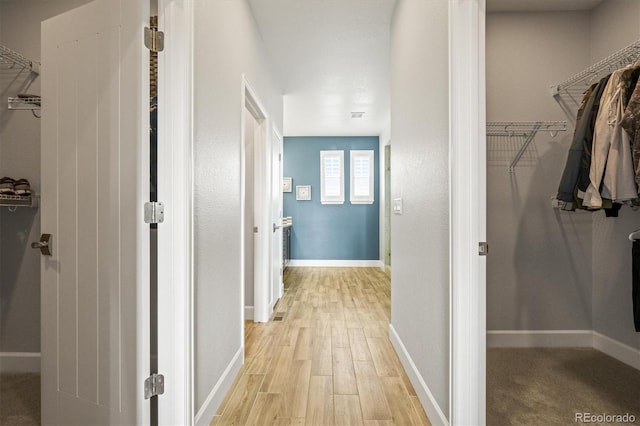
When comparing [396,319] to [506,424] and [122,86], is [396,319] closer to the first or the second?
[506,424]

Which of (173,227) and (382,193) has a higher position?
(382,193)

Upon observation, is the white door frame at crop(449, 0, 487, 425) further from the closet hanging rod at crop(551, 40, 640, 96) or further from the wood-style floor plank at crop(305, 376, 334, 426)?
the closet hanging rod at crop(551, 40, 640, 96)

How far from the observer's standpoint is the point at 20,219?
7.04 feet

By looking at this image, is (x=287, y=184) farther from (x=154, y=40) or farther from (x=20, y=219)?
(x=154, y=40)

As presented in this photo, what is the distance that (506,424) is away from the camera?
1.61m

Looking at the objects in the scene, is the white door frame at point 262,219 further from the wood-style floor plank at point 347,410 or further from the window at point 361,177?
the window at point 361,177

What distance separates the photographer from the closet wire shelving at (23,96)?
2.02 meters

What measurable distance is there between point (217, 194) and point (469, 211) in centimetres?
129

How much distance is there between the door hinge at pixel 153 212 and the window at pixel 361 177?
5.51 meters

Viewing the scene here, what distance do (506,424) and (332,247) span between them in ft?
16.9

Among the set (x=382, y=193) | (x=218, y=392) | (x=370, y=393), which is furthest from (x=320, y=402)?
(x=382, y=193)

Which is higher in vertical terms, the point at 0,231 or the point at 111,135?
the point at 111,135

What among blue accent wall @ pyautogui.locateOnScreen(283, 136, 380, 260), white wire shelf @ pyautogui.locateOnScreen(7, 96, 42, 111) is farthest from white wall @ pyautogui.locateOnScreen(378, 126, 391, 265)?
white wire shelf @ pyautogui.locateOnScreen(7, 96, 42, 111)

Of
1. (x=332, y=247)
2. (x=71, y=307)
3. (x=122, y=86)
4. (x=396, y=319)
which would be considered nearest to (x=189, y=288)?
(x=71, y=307)
